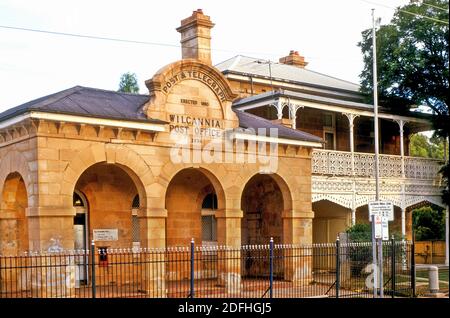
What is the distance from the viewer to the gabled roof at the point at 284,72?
31328 millimetres

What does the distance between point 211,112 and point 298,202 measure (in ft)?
14.3

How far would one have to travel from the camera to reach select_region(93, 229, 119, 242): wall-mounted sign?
20969mm

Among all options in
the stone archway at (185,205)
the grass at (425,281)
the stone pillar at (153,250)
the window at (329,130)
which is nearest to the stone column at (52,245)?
the stone pillar at (153,250)

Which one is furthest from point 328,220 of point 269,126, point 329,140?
point 269,126

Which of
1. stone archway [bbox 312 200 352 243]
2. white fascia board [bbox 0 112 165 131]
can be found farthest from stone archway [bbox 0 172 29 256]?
stone archway [bbox 312 200 352 243]

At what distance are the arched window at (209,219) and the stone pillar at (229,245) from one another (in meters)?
3.19

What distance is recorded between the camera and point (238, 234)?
69.2ft

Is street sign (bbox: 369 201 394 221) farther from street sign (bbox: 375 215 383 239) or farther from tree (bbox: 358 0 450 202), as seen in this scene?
tree (bbox: 358 0 450 202)

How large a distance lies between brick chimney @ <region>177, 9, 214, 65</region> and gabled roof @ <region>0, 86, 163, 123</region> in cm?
212

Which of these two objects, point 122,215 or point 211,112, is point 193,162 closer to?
point 211,112

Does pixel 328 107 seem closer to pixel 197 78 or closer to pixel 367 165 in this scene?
pixel 367 165
